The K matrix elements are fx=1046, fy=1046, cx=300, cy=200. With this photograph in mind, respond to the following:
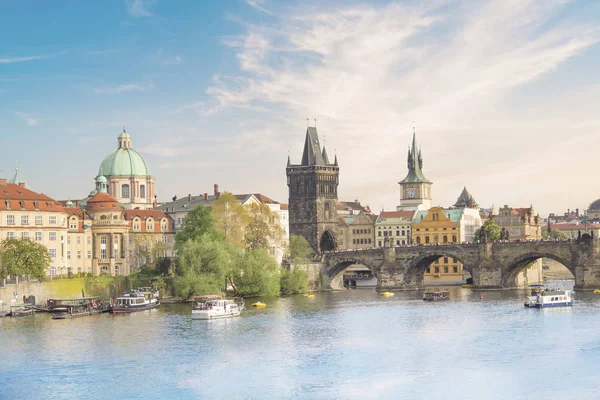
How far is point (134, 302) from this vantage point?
10875 cm

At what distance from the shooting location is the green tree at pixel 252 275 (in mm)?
124625

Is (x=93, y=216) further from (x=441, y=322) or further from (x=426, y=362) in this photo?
(x=426, y=362)

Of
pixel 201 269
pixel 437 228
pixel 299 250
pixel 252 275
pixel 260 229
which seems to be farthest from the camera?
pixel 437 228

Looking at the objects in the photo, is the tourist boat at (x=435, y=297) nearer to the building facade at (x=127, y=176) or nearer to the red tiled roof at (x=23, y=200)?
the red tiled roof at (x=23, y=200)

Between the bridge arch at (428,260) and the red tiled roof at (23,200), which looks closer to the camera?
the red tiled roof at (23,200)

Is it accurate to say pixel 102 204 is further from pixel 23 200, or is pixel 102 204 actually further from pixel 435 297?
pixel 435 297

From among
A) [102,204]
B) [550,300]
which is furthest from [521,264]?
[102,204]

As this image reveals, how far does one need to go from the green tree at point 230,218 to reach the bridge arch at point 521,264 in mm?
36076

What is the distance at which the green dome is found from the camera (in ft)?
556

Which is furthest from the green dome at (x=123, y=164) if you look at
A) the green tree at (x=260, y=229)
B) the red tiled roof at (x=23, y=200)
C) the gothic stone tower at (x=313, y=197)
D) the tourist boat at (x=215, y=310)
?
the tourist boat at (x=215, y=310)

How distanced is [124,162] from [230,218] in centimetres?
3870

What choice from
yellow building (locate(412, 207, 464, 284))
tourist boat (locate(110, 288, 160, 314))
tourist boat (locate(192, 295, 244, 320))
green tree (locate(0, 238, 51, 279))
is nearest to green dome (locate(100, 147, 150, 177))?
yellow building (locate(412, 207, 464, 284))

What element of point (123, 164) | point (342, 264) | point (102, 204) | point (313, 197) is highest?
point (123, 164)

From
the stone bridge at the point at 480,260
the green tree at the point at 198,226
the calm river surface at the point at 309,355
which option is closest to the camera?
A: the calm river surface at the point at 309,355
